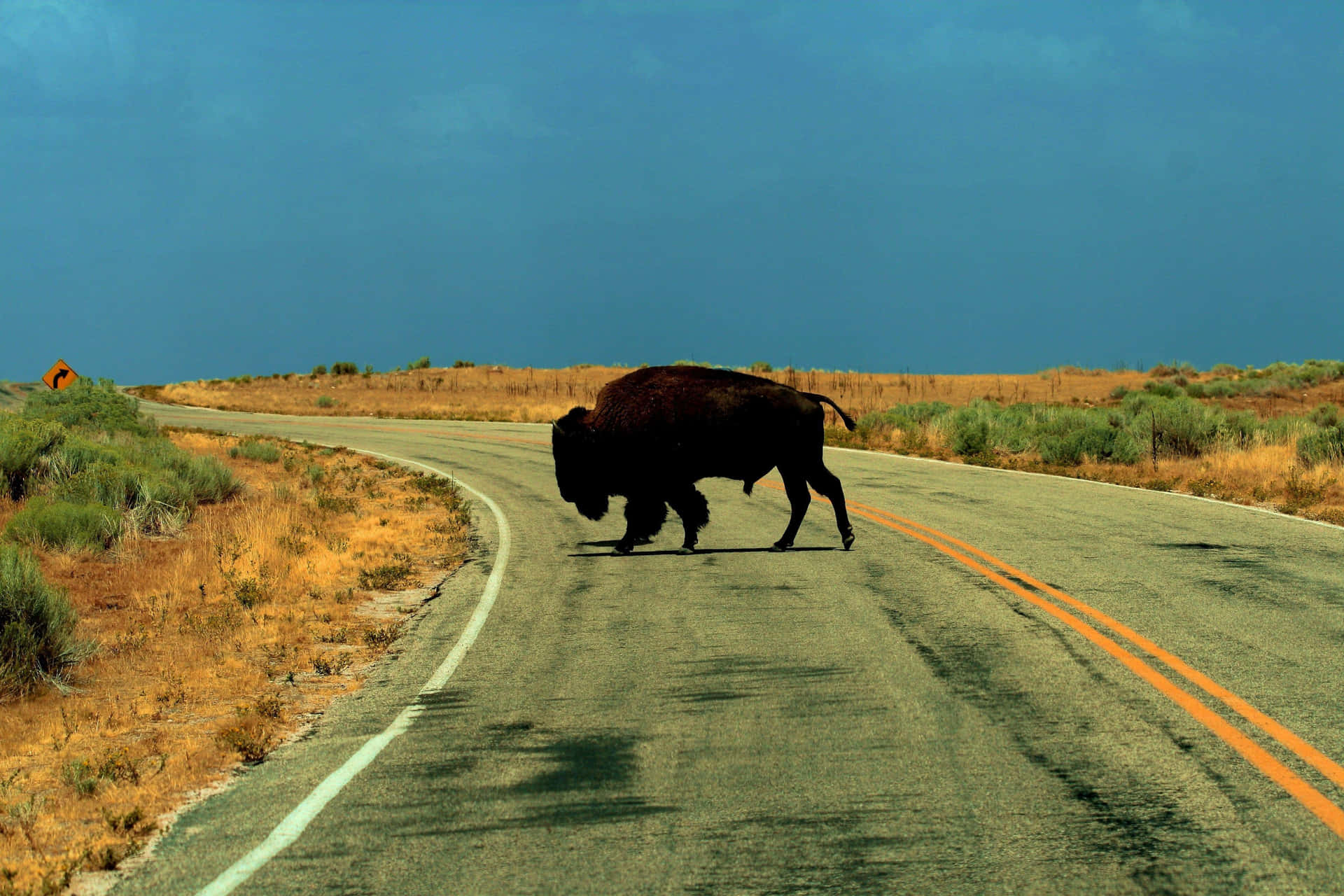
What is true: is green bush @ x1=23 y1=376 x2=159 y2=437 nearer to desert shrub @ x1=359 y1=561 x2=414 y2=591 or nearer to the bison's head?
desert shrub @ x1=359 y1=561 x2=414 y2=591

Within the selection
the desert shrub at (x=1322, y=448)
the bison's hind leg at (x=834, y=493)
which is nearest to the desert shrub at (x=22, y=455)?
the bison's hind leg at (x=834, y=493)

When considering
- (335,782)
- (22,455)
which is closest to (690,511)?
(335,782)

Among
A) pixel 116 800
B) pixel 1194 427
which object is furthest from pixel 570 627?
pixel 1194 427

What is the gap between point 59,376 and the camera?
35.8 m

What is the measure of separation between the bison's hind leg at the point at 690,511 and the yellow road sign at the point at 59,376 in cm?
2937

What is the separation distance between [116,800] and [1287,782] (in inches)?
220

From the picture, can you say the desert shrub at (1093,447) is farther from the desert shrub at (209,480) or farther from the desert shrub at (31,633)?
the desert shrub at (31,633)

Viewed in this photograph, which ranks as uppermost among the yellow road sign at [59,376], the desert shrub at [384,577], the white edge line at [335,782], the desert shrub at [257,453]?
the yellow road sign at [59,376]

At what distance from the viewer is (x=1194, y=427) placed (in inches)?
945

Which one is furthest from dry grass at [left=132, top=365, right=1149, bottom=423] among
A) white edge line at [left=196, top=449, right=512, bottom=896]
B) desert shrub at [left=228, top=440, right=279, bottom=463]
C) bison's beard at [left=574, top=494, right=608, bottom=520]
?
white edge line at [left=196, top=449, right=512, bottom=896]

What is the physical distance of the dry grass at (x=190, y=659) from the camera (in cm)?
551

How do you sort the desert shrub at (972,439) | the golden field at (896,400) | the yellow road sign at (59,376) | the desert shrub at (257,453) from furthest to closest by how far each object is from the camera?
1. the yellow road sign at (59,376)
2. the desert shrub at (257,453)
3. the desert shrub at (972,439)
4. the golden field at (896,400)

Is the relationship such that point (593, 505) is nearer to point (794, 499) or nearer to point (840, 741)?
point (794, 499)

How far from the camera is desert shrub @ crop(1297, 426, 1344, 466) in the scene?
20.2 m
